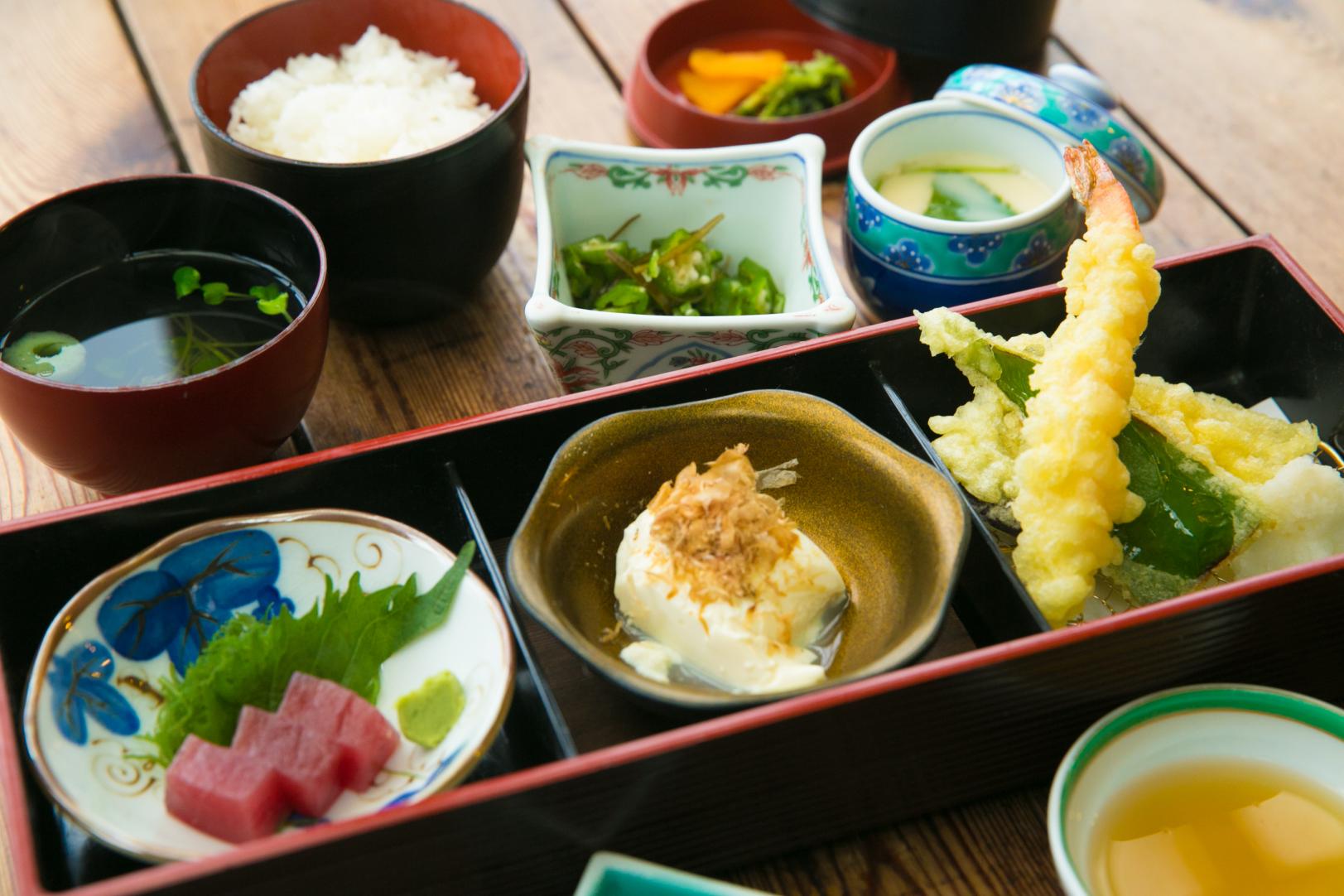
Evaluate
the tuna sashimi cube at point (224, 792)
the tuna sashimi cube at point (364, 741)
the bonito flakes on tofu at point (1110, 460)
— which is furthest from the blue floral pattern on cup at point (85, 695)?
the bonito flakes on tofu at point (1110, 460)

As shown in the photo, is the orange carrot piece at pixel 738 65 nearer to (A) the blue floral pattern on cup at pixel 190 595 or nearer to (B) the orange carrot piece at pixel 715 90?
(B) the orange carrot piece at pixel 715 90

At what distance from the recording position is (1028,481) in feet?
4.14

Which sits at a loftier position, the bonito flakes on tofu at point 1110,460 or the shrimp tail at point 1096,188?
the shrimp tail at point 1096,188

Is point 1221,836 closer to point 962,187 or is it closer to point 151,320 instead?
point 962,187

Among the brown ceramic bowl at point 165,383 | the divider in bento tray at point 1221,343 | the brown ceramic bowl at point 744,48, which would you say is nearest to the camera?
the brown ceramic bowl at point 165,383

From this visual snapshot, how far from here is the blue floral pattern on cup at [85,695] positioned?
1131 millimetres

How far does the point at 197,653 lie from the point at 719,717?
1.74ft

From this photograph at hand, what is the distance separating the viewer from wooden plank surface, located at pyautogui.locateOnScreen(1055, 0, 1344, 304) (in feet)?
6.49

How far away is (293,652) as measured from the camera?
47.0 inches

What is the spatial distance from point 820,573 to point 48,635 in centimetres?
74

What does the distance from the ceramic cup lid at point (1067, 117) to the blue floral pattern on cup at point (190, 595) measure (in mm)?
1183

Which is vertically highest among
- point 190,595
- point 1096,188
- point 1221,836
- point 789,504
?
point 1096,188

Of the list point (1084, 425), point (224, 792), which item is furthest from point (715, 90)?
point (224, 792)

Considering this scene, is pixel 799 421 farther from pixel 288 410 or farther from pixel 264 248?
pixel 264 248
